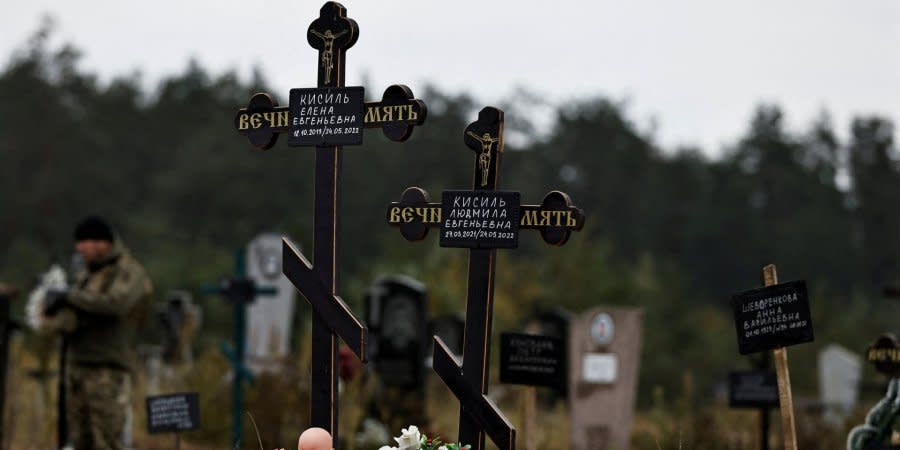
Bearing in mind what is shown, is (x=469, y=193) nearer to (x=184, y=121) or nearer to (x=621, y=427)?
(x=621, y=427)

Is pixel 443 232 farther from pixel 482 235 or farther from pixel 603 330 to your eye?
pixel 603 330

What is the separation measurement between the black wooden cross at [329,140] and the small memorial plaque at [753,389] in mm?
3971

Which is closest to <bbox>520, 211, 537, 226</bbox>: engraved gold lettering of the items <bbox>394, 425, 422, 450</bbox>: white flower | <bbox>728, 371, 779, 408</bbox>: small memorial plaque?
<bbox>394, 425, 422, 450</bbox>: white flower

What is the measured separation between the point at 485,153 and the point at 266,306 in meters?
10.7

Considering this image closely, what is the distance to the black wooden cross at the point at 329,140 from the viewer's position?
21.8 feet

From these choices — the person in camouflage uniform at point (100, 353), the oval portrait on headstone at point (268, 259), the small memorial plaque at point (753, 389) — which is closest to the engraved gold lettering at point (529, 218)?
the person in camouflage uniform at point (100, 353)

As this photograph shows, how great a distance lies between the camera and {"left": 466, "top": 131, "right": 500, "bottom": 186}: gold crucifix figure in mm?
6727

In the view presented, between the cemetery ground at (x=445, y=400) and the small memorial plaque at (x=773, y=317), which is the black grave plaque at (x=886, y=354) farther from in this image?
the cemetery ground at (x=445, y=400)

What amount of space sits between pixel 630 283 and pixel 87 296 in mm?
21157

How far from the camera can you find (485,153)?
674 cm

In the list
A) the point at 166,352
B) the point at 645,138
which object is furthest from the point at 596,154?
the point at 166,352

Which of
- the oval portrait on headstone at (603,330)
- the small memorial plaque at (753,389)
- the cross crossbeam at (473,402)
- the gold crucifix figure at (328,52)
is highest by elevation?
the gold crucifix figure at (328,52)

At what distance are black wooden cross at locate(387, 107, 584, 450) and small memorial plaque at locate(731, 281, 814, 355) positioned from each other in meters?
0.91

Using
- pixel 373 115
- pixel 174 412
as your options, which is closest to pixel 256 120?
pixel 373 115
